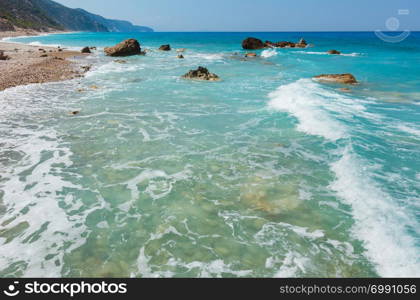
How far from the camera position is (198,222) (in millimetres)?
7375

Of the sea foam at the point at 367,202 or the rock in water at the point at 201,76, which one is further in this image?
the rock in water at the point at 201,76

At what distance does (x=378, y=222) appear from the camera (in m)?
7.34

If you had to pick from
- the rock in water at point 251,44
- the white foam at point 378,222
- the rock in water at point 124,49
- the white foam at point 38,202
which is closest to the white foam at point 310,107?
the white foam at point 378,222

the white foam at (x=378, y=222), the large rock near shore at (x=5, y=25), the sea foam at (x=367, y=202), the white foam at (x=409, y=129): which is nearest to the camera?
the white foam at (x=378, y=222)

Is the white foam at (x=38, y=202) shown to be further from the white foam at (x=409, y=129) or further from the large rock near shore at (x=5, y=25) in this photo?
the large rock near shore at (x=5, y=25)

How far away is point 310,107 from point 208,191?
38.6ft

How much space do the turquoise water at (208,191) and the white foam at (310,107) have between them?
149 mm

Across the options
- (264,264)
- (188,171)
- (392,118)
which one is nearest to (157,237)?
(264,264)

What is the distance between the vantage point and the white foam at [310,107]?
45.5ft

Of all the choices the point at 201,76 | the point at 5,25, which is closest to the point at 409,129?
the point at 201,76

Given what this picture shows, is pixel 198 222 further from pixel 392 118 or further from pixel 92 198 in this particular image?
pixel 392 118

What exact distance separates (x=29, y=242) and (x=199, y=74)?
24.4 m

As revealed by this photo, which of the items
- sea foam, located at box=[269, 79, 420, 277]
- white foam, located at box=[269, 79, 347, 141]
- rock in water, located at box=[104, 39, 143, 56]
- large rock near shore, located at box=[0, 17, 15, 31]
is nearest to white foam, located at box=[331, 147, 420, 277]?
sea foam, located at box=[269, 79, 420, 277]

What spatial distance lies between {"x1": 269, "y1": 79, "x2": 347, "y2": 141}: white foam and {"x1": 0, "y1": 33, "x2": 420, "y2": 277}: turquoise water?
15cm
